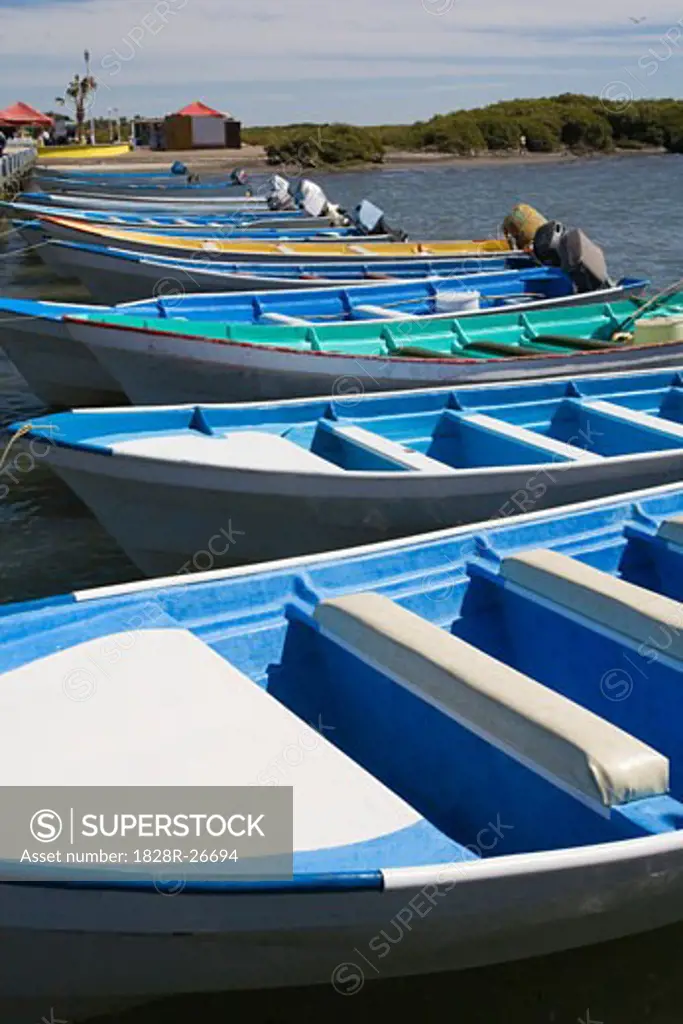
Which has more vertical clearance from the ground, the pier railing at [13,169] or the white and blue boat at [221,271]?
the pier railing at [13,169]

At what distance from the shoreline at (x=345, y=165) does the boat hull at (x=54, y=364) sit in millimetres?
42010

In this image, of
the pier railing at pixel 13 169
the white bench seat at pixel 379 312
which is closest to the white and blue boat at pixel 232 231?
the white bench seat at pixel 379 312

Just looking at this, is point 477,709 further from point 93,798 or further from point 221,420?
point 221,420

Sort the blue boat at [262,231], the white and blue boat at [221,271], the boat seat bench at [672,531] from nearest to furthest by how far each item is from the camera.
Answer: the boat seat bench at [672,531], the white and blue boat at [221,271], the blue boat at [262,231]

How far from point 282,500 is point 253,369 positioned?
3.09m

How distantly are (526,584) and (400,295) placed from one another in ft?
28.7

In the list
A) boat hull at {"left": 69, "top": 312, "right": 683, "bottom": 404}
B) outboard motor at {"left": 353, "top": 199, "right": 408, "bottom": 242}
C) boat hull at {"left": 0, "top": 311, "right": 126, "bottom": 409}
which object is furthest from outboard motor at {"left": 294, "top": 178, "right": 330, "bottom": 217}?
boat hull at {"left": 69, "top": 312, "right": 683, "bottom": 404}

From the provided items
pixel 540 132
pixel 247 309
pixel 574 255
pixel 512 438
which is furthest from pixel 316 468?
pixel 540 132

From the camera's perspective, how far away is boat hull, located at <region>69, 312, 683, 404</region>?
10.1 meters

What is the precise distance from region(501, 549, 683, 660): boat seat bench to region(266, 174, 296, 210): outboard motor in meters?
19.1

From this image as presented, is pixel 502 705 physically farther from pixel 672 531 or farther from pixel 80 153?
pixel 80 153

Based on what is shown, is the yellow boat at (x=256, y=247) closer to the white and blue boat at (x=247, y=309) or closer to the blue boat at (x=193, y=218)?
the white and blue boat at (x=247, y=309)

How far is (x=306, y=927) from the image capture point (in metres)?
3.69

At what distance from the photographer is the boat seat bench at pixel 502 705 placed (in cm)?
402
